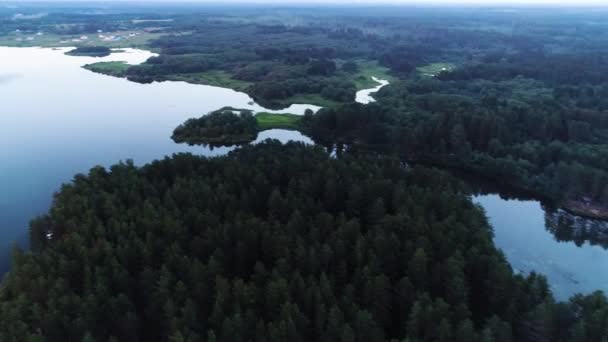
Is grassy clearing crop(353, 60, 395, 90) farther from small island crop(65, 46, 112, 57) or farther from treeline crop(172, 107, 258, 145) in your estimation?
small island crop(65, 46, 112, 57)

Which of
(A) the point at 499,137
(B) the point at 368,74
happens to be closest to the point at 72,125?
(A) the point at 499,137

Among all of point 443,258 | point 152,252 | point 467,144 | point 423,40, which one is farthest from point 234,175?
point 423,40

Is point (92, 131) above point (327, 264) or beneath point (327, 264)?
beneath

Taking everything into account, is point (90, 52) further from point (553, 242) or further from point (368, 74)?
point (553, 242)

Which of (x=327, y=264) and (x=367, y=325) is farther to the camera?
(x=327, y=264)

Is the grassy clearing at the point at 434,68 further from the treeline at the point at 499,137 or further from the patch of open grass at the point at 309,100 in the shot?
the treeline at the point at 499,137

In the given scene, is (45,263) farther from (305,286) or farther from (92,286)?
(305,286)
